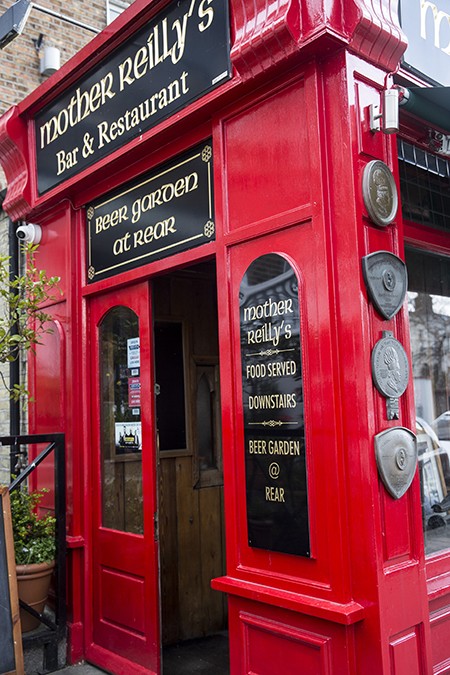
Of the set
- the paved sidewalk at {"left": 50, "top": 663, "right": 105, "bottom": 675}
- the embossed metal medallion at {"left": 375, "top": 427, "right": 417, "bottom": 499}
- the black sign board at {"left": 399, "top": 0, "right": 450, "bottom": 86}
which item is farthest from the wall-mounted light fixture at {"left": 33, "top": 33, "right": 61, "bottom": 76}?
the embossed metal medallion at {"left": 375, "top": 427, "right": 417, "bottom": 499}

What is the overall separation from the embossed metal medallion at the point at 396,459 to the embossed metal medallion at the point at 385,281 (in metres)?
0.61

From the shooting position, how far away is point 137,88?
15.5 feet

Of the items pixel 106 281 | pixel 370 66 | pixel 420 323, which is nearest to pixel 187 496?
pixel 106 281

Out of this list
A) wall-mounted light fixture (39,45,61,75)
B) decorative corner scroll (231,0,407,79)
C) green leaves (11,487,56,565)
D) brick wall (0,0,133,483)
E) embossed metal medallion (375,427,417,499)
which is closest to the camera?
embossed metal medallion (375,427,417,499)

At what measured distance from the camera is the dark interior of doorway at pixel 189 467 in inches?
227

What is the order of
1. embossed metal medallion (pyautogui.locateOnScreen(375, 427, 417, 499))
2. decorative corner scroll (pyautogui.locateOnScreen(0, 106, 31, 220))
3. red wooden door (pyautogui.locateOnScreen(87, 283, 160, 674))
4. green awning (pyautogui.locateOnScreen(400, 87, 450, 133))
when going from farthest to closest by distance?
1. decorative corner scroll (pyautogui.locateOnScreen(0, 106, 31, 220))
2. red wooden door (pyautogui.locateOnScreen(87, 283, 160, 674))
3. green awning (pyautogui.locateOnScreen(400, 87, 450, 133))
4. embossed metal medallion (pyautogui.locateOnScreen(375, 427, 417, 499))

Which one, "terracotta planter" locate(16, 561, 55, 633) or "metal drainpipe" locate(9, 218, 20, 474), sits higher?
"metal drainpipe" locate(9, 218, 20, 474)

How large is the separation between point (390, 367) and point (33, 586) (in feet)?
10.7

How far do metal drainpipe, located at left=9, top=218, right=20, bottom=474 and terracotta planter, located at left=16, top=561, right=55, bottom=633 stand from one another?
1.38m

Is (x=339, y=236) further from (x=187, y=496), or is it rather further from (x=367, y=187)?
(x=187, y=496)

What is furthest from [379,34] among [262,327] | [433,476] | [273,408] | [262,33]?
[433,476]

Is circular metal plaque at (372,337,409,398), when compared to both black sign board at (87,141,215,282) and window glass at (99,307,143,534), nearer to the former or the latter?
black sign board at (87,141,215,282)

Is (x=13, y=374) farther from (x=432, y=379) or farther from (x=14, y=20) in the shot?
(x=432, y=379)

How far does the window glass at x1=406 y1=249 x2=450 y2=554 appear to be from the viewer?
171 inches
